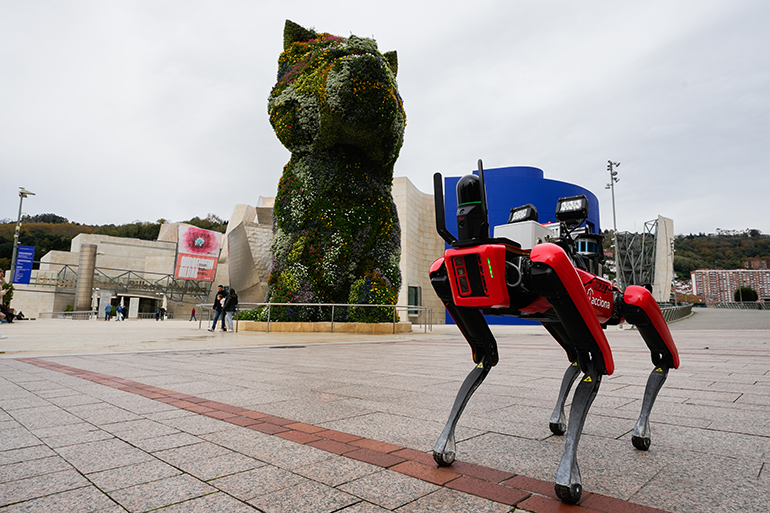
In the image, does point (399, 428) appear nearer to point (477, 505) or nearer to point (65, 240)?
point (477, 505)

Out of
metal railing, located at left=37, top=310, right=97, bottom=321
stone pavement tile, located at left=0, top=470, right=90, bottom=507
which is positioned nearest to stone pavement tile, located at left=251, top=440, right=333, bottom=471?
stone pavement tile, located at left=0, top=470, right=90, bottom=507

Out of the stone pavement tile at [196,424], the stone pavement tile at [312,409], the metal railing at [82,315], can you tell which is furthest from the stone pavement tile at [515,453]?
the metal railing at [82,315]

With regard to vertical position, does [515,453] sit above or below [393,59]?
below

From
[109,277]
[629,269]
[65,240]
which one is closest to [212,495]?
[109,277]

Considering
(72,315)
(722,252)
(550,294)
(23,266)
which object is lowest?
(72,315)

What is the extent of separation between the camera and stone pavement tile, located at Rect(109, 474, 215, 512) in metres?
1.57

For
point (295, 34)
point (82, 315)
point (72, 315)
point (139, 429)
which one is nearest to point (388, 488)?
point (139, 429)

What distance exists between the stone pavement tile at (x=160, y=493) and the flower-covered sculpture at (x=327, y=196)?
38.1ft

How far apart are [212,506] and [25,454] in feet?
4.11

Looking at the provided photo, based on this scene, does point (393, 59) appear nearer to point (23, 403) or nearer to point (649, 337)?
point (23, 403)

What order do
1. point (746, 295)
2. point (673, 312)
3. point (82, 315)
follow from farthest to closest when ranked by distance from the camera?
point (746, 295)
point (82, 315)
point (673, 312)

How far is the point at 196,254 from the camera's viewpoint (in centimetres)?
4138

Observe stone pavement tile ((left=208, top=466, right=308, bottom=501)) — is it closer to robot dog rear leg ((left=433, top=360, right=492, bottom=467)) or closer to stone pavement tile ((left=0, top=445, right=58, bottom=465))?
robot dog rear leg ((left=433, top=360, right=492, bottom=467))

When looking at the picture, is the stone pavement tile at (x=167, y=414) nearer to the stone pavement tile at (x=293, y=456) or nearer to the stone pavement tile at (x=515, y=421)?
the stone pavement tile at (x=293, y=456)
